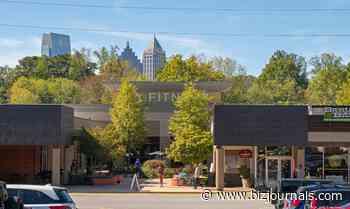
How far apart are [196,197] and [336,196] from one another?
1899cm

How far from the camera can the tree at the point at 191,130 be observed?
2061 inches

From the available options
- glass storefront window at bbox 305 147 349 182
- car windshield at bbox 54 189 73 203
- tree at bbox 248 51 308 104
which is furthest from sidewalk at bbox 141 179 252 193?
tree at bbox 248 51 308 104

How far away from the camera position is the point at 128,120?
6494 centimetres

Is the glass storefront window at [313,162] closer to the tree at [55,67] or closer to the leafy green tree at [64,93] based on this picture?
the leafy green tree at [64,93]

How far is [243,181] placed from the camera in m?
46.8

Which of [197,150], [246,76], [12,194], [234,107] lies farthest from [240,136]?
[246,76]

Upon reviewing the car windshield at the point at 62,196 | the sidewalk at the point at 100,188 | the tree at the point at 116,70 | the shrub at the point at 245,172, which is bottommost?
the sidewalk at the point at 100,188

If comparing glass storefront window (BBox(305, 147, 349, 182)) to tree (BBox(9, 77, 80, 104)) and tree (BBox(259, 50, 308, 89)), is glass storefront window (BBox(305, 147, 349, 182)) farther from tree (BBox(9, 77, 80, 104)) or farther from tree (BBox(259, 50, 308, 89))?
tree (BBox(259, 50, 308, 89))

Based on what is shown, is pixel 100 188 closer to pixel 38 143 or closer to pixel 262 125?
pixel 38 143

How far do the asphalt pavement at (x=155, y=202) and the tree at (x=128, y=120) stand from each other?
77.1 ft

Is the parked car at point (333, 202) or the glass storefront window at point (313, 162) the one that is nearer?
the parked car at point (333, 202)

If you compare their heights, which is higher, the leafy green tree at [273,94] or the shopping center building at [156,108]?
the leafy green tree at [273,94]

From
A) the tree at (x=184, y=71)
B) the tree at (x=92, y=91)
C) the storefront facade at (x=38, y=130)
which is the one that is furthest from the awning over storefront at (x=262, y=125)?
the tree at (x=92, y=91)

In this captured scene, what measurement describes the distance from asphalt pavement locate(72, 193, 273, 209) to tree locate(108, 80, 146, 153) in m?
23.5
